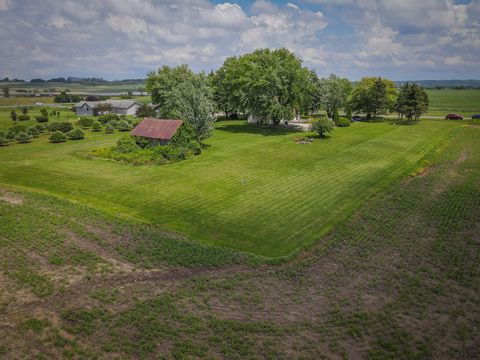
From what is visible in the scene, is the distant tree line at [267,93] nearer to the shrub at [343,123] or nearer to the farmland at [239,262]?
the shrub at [343,123]

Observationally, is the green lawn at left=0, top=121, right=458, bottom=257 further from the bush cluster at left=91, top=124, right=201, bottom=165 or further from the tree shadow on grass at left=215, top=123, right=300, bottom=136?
the tree shadow on grass at left=215, top=123, right=300, bottom=136

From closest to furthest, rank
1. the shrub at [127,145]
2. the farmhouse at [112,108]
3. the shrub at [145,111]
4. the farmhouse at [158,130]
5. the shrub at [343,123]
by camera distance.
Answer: the shrub at [127,145]
the farmhouse at [158,130]
the shrub at [343,123]
the shrub at [145,111]
the farmhouse at [112,108]

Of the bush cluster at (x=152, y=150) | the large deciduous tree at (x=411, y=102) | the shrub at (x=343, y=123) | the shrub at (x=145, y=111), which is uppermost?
the large deciduous tree at (x=411, y=102)

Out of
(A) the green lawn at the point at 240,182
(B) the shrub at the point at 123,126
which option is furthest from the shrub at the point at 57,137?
(B) the shrub at the point at 123,126

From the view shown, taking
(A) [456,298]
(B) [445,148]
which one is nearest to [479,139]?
(B) [445,148]

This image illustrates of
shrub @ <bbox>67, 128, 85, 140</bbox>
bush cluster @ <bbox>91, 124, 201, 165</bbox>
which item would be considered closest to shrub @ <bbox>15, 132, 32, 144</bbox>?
shrub @ <bbox>67, 128, 85, 140</bbox>

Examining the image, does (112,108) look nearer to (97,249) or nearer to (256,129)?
(256,129)

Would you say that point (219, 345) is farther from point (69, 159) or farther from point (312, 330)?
point (69, 159)
